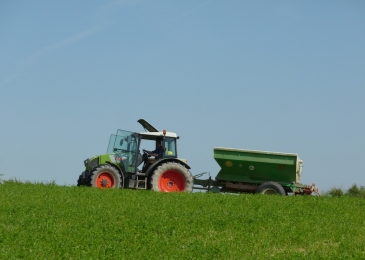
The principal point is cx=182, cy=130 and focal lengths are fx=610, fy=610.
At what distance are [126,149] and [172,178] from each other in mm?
1842

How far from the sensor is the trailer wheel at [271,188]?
21.4m

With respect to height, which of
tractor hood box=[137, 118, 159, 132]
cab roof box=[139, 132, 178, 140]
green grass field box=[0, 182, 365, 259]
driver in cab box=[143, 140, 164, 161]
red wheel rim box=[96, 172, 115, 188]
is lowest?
green grass field box=[0, 182, 365, 259]

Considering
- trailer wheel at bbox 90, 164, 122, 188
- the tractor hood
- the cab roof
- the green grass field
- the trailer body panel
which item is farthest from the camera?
the trailer body panel

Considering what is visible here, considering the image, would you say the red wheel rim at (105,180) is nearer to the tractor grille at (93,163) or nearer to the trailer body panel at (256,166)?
the tractor grille at (93,163)

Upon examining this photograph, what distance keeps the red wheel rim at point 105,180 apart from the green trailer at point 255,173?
3.36 m

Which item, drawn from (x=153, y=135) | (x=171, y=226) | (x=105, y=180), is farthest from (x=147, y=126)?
(x=171, y=226)

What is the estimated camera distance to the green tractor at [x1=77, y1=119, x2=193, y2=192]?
65.9 ft

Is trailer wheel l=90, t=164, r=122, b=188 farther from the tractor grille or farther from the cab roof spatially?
the cab roof

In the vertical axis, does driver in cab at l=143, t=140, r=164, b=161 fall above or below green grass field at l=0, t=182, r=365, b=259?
above

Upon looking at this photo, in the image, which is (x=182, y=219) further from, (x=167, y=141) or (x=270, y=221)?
Result: (x=167, y=141)

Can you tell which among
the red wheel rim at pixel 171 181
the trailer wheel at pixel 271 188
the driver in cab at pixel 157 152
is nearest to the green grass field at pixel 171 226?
the red wheel rim at pixel 171 181

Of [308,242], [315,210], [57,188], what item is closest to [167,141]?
[57,188]

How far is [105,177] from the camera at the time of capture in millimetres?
20172

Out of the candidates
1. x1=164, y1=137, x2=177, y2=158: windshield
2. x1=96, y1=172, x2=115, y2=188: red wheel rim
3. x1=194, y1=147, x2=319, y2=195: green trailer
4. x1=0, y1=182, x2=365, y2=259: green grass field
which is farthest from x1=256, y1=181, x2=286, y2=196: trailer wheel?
x1=96, y1=172, x2=115, y2=188: red wheel rim
